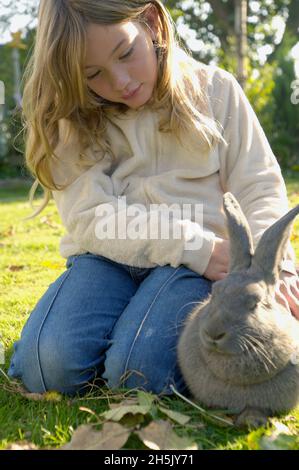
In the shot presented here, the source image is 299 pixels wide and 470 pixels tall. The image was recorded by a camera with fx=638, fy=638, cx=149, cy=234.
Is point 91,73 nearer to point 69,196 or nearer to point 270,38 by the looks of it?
point 69,196

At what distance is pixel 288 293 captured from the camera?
6.70ft

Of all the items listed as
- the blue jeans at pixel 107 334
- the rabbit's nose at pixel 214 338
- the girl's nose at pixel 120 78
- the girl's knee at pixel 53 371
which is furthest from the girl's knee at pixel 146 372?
the girl's nose at pixel 120 78

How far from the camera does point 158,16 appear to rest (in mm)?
2447

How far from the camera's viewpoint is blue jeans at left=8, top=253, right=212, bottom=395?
6.76 feet

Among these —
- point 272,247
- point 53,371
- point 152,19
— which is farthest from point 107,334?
point 152,19

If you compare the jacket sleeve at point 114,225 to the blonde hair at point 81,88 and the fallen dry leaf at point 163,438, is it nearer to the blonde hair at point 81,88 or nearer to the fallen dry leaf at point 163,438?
the blonde hair at point 81,88

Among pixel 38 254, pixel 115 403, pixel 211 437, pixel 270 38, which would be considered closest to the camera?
pixel 211 437

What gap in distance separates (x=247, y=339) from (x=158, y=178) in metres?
0.95

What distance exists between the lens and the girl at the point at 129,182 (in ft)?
6.99

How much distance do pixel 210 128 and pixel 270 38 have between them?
12907mm

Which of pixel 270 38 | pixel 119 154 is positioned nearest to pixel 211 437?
pixel 119 154

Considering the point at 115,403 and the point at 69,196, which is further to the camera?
the point at 69,196

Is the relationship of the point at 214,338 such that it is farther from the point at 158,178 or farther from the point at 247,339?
the point at 158,178

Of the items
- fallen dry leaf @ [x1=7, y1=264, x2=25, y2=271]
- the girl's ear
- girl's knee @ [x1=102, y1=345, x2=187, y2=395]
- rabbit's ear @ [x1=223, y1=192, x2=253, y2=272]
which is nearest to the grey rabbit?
rabbit's ear @ [x1=223, y1=192, x2=253, y2=272]
